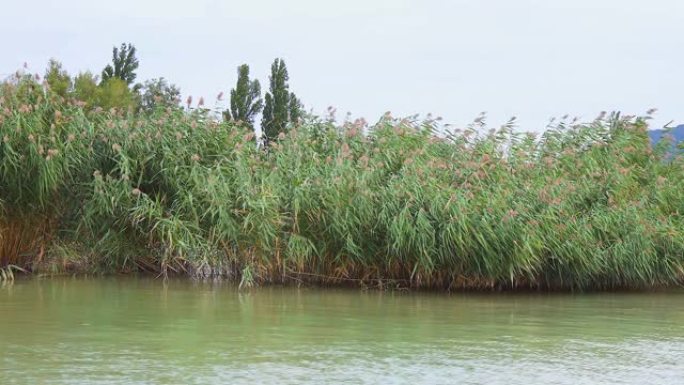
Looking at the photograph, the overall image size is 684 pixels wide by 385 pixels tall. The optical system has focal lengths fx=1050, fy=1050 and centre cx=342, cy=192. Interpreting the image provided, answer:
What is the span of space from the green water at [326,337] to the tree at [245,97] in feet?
85.4

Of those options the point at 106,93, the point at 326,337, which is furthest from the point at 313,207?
the point at 106,93

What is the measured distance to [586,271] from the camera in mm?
10398

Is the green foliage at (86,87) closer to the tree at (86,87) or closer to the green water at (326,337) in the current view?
the tree at (86,87)

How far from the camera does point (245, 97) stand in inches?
1419

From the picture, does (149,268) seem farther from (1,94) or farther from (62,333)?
(62,333)

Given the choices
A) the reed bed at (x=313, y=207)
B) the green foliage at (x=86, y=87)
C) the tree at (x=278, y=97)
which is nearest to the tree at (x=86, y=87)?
the green foliage at (x=86, y=87)

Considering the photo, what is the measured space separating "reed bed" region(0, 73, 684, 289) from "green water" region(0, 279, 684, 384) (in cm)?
46

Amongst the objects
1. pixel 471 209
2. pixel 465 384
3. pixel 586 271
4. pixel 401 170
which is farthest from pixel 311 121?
pixel 465 384

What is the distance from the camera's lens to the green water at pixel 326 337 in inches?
198

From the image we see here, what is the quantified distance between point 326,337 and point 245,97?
3003 cm

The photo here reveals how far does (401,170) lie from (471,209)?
976mm

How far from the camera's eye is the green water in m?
5.03

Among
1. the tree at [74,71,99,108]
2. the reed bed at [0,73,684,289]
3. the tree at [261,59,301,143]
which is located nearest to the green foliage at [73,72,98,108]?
the tree at [74,71,99,108]

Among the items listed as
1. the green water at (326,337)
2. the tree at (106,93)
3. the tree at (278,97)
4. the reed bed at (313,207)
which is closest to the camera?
the green water at (326,337)
